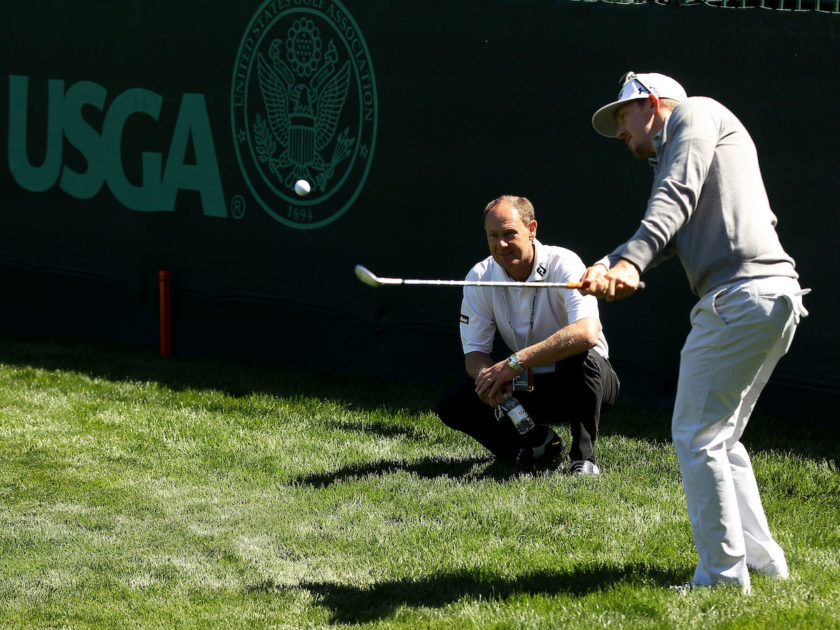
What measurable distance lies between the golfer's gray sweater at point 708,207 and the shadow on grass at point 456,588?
3.95 ft

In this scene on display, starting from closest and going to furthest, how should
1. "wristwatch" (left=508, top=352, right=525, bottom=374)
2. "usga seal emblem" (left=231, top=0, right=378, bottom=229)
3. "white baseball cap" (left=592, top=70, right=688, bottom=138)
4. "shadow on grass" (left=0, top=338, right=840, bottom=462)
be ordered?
"white baseball cap" (left=592, top=70, right=688, bottom=138) → "wristwatch" (left=508, top=352, right=525, bottom=374) → "shadow on grass" (left=0, top=338, right=840, bottom=462) → "usga seal emblem" (left=231, top=0, right=378, bottom=229)

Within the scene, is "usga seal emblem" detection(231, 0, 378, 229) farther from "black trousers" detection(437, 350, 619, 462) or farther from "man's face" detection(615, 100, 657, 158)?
"man's face" detection(615, 100, 657, 158)

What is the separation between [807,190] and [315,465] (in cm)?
333

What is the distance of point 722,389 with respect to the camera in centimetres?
418

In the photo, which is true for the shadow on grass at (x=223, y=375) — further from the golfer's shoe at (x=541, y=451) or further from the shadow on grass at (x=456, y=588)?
→ the shadow on grass at (x=456, y=588)

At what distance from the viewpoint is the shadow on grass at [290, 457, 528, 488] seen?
622 cm

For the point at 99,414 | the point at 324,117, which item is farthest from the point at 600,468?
the point at 324,117

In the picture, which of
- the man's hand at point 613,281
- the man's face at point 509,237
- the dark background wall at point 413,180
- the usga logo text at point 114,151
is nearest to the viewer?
the man's hand at point 613,281

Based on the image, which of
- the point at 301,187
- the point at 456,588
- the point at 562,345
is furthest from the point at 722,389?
the point at 301,187

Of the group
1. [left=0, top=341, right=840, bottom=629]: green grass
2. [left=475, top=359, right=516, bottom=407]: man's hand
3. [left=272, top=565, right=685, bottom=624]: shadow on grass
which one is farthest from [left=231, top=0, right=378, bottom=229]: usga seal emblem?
[left=272, top=565, right=685, bottom=624]: shadow on grass

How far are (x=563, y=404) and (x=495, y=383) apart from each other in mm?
490

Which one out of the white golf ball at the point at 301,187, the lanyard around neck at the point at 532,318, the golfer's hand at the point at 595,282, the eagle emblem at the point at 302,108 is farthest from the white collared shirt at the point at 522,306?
the eagle emblem at the point at 302,108

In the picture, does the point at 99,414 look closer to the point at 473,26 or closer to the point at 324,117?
the point at 324,117

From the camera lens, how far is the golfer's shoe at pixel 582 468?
6055 mm
